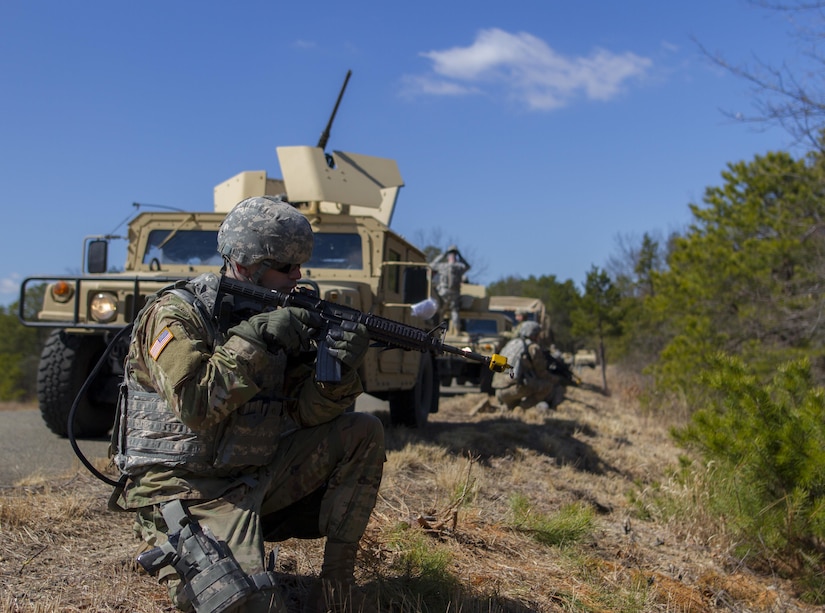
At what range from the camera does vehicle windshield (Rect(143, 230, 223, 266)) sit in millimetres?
6594

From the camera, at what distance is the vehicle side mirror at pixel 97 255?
6523mm

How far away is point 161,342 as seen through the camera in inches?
99.0

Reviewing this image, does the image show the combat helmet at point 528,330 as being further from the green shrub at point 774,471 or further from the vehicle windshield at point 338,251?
the green shrub at point 774,471

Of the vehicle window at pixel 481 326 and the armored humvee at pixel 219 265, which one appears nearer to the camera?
the armored humvee at pixel 219 265

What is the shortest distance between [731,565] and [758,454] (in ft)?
2.06

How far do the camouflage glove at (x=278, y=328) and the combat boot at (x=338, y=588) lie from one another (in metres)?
0.71

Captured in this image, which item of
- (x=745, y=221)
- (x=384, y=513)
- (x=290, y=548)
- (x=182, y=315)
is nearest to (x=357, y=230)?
(x=384, y=513)

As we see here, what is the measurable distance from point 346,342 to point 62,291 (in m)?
3.92

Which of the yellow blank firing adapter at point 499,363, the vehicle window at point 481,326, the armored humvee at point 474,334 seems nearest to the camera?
the yellow blank firing adapter at point 499,363

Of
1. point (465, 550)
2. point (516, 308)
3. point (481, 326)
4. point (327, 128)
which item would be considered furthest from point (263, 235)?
point (516, 308)

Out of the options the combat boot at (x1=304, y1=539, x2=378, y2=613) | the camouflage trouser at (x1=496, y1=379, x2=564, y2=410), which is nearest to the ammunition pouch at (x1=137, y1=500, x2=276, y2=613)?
the combat boot at (x1=304, y1=539, x2=378, y2=613)

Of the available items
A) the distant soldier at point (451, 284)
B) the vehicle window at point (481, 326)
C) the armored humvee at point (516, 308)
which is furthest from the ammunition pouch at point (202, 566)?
the armored humvee at point (516, 308)

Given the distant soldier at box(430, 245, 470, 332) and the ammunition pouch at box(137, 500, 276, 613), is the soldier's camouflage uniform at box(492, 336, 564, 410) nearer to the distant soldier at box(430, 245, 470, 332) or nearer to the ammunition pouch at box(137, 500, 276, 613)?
the distant soldier at box(430, 245, 470, 332)

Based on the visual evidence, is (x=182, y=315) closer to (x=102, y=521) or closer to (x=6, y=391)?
(x=102, y=521)
